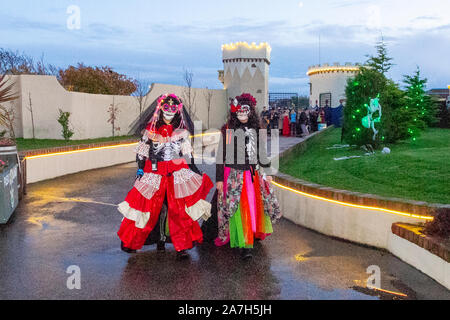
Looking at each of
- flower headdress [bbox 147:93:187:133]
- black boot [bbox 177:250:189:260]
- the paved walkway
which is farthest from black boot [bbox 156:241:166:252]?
flower headdress [bbox 147:93:187:133]

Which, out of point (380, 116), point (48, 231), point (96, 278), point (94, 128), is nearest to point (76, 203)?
point (48, 231)

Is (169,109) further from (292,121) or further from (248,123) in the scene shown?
(292,121)

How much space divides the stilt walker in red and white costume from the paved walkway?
0.26 meters

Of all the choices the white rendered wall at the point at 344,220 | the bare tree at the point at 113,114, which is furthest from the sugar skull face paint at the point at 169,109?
the bare tree at the point at 113,114

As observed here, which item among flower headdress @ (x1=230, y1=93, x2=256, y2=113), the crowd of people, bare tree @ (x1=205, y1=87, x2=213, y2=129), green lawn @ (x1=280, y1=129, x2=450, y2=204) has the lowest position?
green lawn @ (x1=280, y1=129, x2=450, y2=204)

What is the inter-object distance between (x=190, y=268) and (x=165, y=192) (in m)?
1.03

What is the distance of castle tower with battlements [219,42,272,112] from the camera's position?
122 feet

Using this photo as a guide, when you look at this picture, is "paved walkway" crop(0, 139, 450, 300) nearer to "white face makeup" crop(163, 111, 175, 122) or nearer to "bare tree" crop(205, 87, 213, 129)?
"white face makeup" crop(163, 111, 175, 122)

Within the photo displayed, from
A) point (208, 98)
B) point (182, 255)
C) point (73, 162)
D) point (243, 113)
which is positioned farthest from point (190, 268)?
point (208, 98)

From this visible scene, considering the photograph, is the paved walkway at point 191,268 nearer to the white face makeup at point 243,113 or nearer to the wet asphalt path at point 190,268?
the wet asphalt path at point 190,268

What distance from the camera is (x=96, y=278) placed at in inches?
195

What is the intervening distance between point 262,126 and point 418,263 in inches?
96.3

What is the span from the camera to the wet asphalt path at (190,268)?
15.1 ft
